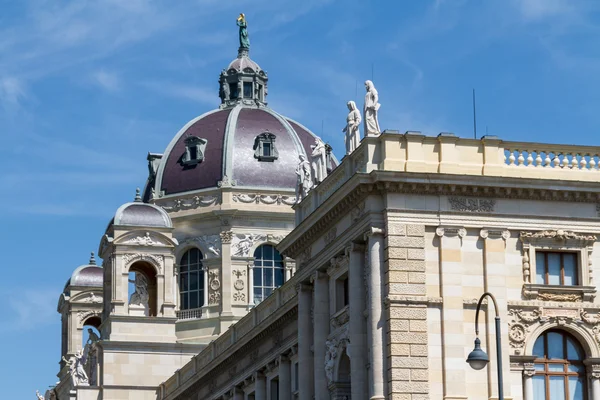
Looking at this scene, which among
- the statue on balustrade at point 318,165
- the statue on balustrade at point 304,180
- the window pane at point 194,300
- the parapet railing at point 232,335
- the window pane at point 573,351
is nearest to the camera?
the window pane at point 573,351

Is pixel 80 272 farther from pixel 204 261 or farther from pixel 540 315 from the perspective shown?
pixel 540 315

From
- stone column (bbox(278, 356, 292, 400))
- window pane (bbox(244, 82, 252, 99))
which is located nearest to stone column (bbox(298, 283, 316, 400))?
stone column (bbox(278, 356, 292, 400))

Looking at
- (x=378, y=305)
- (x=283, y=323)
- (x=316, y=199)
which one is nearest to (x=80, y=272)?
(x=283, y=323)

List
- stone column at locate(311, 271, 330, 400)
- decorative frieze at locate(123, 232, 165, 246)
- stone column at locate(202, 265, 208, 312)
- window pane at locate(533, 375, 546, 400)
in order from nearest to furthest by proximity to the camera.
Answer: window pane at locate(533, 375, 546, 400)
stone column at locate(311, 271, 330, 400)
decorative frieze at locate(123, 232, 165, 246)
stone column at locate(202, 265, 208, 312)

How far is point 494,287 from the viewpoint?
5594 cm

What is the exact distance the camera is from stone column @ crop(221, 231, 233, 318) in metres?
102

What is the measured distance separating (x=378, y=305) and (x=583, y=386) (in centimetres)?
736

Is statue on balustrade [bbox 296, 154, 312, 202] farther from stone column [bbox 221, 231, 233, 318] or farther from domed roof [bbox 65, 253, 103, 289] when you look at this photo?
domed roof [bbox 65, 253, 103, 289]

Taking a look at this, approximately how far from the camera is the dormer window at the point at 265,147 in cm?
10606

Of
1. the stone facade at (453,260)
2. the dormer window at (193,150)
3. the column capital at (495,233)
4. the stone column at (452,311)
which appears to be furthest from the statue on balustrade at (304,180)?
the dormer window at (193,150)

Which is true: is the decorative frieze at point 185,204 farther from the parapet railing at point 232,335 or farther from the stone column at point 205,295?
the parapet railing at point 232,335

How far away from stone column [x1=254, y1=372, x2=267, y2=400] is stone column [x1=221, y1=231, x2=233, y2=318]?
26311mm

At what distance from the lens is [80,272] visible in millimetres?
116125

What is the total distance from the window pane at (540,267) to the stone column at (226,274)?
150ft
